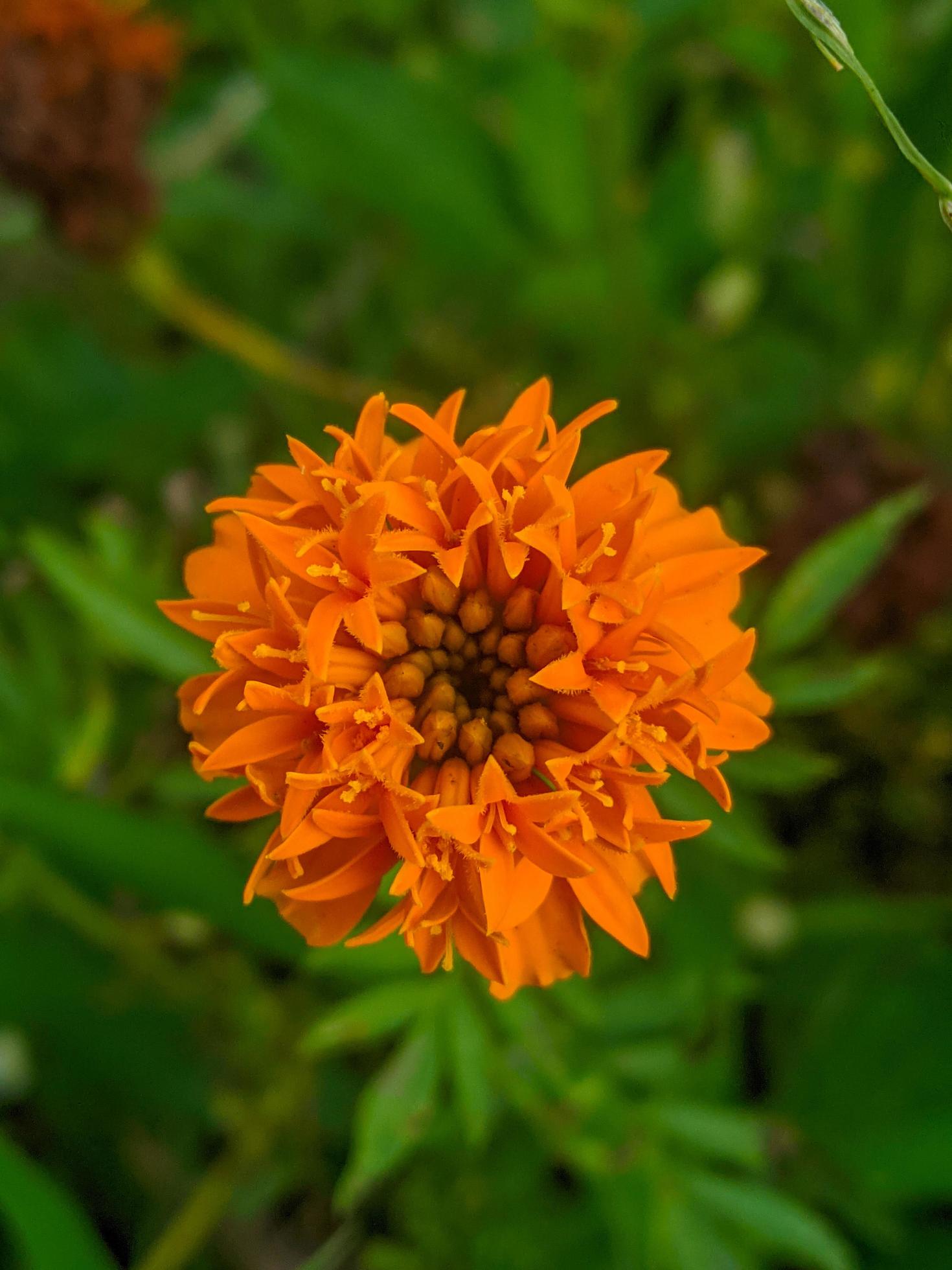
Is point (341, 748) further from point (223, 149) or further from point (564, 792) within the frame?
point (223, 149)

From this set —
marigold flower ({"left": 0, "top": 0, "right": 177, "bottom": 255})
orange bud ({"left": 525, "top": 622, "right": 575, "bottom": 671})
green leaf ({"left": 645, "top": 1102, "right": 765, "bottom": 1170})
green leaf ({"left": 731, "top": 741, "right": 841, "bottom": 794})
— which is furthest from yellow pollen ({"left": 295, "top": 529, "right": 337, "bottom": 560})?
marigold flower ({"left": 0, "top": 0, "right": 177, "bottom": 255})

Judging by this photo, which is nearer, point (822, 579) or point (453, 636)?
point (453, 636)

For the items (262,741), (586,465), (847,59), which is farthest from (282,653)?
(586,465)

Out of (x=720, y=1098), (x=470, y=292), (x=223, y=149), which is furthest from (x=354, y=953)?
(x=223, y=149)

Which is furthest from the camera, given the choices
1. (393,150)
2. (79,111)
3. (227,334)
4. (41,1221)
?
(393,150)

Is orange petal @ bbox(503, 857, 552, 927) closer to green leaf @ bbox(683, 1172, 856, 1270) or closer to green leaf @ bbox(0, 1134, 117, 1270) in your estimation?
green leaf @ bbox(683, 1172, 856, 1270)

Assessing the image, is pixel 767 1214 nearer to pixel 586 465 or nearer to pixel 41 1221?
pixel 41 1221

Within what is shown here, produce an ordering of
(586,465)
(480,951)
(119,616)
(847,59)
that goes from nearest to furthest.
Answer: (847,59) → (480,951) → (119,616) → (586,465)
